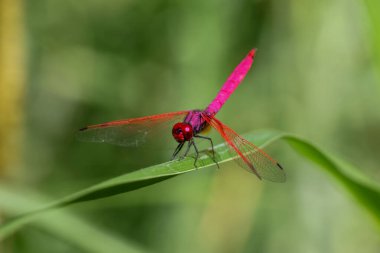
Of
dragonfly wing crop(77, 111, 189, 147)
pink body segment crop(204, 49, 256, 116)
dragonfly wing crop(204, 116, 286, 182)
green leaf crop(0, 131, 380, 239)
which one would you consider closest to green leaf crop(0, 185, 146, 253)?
dragonfly wing crop(77, 111, 189, 147)

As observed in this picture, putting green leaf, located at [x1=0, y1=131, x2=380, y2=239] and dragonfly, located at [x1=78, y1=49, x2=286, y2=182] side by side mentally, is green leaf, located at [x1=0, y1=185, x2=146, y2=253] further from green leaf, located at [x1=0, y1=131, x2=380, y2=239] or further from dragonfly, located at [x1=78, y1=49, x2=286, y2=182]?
green leaf, located at [x1=0, y1=131, x2=380, y2=239]

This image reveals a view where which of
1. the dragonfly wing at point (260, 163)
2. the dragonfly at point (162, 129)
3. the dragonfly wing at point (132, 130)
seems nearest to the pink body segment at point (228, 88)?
the dragonfly at point (162, 129)

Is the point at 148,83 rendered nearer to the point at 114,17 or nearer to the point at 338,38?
the point at 114,17

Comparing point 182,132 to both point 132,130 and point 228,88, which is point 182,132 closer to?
point 132,130

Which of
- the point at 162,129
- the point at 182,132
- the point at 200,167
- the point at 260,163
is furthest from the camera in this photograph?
the point at 162,129

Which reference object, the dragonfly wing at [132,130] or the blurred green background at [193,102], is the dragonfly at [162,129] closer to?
the dragonfly wing at [132,130]

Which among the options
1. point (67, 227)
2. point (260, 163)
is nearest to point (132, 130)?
point (67, 227)
